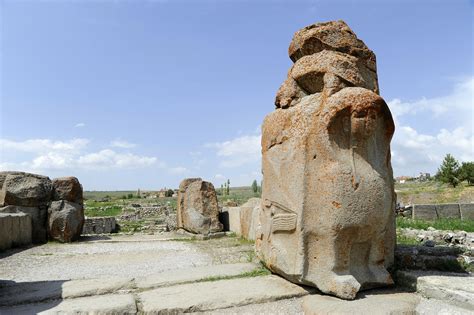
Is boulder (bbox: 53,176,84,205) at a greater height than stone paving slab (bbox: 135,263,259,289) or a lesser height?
greater

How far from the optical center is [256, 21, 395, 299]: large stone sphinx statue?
3.36m

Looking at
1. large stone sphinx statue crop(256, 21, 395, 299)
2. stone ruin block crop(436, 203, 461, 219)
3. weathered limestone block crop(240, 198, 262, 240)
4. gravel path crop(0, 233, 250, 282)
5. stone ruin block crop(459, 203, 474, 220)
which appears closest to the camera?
large stone sphinx statue crop(256, 21, 395, 299)

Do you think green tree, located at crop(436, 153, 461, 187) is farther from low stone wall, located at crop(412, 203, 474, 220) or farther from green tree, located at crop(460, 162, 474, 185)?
low stone wall, located at crop(412, 203, 474, 220)

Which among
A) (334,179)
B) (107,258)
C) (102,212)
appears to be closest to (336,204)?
(334,179)

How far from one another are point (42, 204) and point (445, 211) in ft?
36.5

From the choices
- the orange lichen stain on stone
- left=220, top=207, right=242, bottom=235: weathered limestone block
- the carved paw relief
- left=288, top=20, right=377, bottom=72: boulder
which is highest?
left=288, top=20, right=377, bottom=72: boulder

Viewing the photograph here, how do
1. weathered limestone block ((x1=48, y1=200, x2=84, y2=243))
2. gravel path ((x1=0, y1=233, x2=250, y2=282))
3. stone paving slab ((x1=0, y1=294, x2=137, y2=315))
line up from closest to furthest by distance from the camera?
stone paving slab ((x1=0, y1=294, x2=137, y2=315)) < gravel path ((x1=0, y1=233, x2=250, y2=282)) < weathered limestone block ((x1=48, y1=200, x2=84, y2=243))

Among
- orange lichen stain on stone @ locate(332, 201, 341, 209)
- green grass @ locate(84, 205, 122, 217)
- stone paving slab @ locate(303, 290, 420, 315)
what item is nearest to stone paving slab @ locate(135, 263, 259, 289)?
stone paving slab @ locate(303, 290, 420, 315)

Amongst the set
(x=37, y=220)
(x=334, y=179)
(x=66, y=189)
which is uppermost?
(x=66, y=189)

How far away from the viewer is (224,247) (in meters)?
7.32

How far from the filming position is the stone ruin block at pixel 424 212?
11.9 meters

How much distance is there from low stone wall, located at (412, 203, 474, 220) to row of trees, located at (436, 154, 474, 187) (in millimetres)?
14365

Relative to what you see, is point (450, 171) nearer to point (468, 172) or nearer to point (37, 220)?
Answer: point (468, 172)

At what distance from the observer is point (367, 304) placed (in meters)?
3.12
